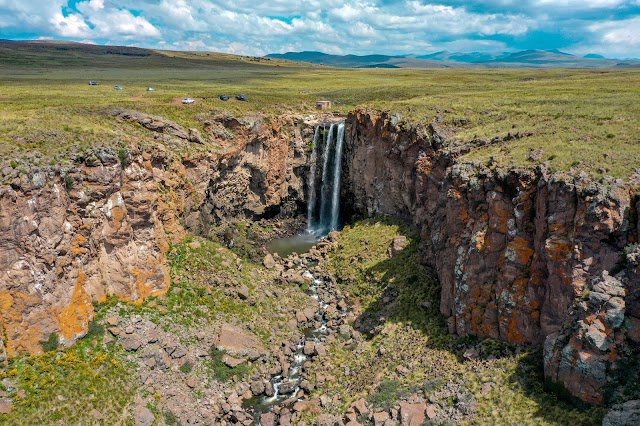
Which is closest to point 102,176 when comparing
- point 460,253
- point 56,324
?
point 56,324

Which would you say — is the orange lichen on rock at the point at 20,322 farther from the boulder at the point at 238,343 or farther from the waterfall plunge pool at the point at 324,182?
the waterfall plunge pool at the point at 324,182

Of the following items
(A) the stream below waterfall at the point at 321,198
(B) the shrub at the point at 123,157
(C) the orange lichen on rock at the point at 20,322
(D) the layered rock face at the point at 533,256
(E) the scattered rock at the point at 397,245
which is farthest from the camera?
(A) the stream below waterfall at the point at 321,198

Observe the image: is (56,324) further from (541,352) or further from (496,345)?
(541,352)

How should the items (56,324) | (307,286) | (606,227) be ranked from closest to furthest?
1. (606,227)
2. (56,324)
3. (307,286)

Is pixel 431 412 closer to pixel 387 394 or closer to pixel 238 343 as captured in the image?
pixel 387 394

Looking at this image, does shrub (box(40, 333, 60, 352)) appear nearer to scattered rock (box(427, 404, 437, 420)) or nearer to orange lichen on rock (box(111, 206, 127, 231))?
orange lichen on rock (box(111, 206, 127, 231))

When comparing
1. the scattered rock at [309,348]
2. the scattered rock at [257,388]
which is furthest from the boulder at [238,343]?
the scattered rock at [309,348]

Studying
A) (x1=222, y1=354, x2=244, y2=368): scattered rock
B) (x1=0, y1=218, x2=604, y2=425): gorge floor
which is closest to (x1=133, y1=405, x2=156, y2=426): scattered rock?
(x1=0, y1=218, x2=604, y2=425): gorge floor
